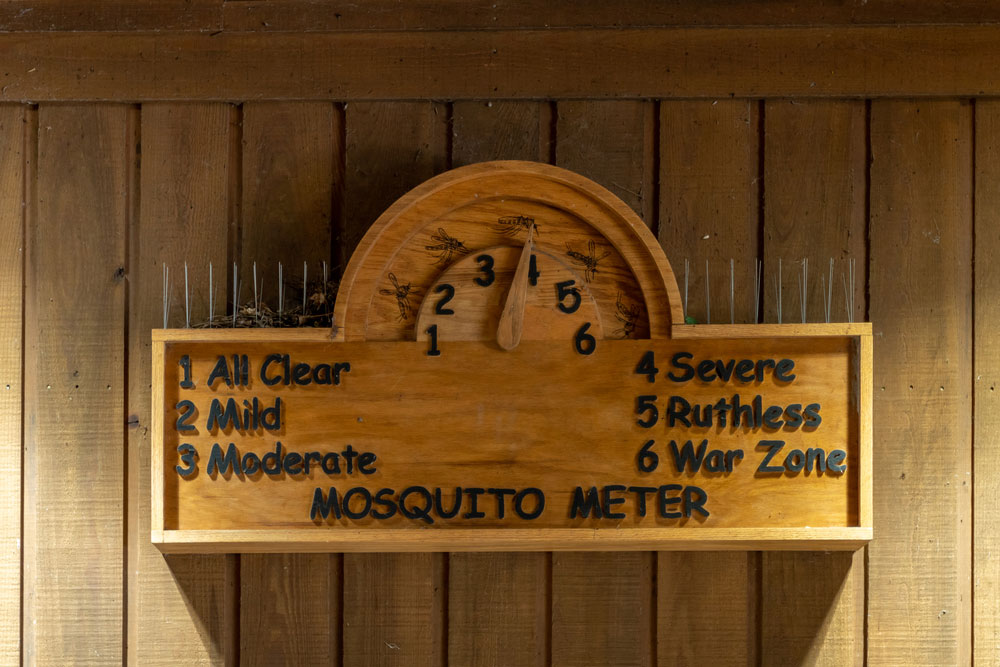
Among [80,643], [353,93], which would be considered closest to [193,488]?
[80,643]

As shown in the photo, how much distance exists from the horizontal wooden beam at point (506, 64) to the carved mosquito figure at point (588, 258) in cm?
32

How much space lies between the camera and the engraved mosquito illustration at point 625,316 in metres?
1.38

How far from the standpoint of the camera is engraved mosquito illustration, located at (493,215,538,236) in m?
1.38

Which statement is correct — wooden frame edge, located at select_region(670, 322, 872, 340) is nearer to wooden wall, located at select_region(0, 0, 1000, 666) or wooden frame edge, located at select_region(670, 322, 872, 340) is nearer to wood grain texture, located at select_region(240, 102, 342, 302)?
wooden wall, located at select_region(0, 0, 1000, 666)

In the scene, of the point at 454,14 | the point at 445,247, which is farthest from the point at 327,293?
the point at 454,14

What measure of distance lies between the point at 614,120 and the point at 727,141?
21 cm

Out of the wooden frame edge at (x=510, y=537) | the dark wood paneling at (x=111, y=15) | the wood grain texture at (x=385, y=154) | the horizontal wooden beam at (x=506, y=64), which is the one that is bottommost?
the wooden frame edge at (x=510, y=537)

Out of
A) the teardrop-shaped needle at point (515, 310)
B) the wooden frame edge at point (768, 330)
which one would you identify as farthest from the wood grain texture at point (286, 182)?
the wooden frame edge at point (768, 330)

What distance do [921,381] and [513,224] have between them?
0.81m

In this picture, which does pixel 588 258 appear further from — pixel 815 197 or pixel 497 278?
pixel 815 197

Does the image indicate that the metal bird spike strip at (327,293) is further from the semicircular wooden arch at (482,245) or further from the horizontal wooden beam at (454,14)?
the horizontal wooden beam at (454,14)

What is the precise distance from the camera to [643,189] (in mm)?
1510

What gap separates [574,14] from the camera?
1.51 m

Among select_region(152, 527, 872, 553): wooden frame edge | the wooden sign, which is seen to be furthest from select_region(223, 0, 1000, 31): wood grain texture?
select_region(152, 527, 872, 553): wooden frame edge
